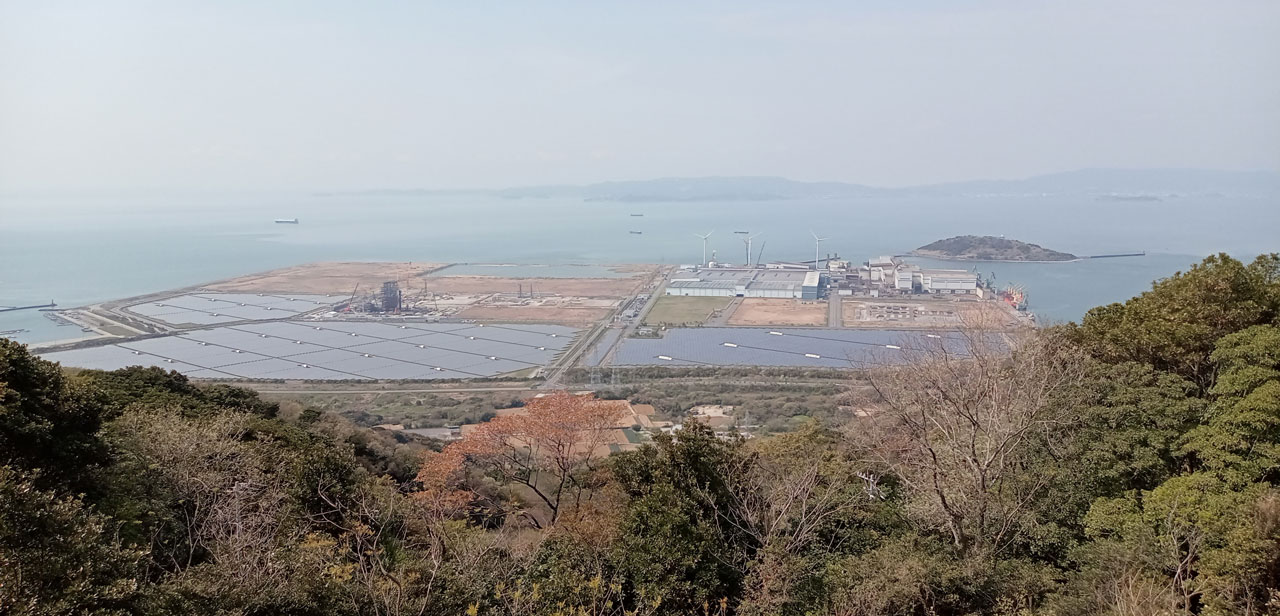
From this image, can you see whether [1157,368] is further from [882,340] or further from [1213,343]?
[882,340]

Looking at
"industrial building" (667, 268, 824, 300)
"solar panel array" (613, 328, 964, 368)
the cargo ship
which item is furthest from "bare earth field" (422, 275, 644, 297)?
the cargo ship

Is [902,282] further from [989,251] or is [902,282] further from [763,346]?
[989,251]

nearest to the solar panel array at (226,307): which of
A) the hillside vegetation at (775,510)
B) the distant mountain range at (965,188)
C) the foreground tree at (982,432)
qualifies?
the hillside vegetation at (775,510)

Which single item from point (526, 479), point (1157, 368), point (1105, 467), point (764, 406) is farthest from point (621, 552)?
point (764, 406)

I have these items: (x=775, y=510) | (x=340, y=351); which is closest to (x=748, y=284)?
(x=340, y=351)

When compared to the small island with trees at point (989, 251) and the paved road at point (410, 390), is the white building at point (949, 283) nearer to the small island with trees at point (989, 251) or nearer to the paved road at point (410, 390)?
the small island with trees at point (989, 251)

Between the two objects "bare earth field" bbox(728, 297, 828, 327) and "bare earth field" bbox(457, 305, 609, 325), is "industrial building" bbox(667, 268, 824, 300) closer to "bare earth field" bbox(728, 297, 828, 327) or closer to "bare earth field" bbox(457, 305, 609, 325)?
"bare earth field" bbox(728, 297, 828, 327)
